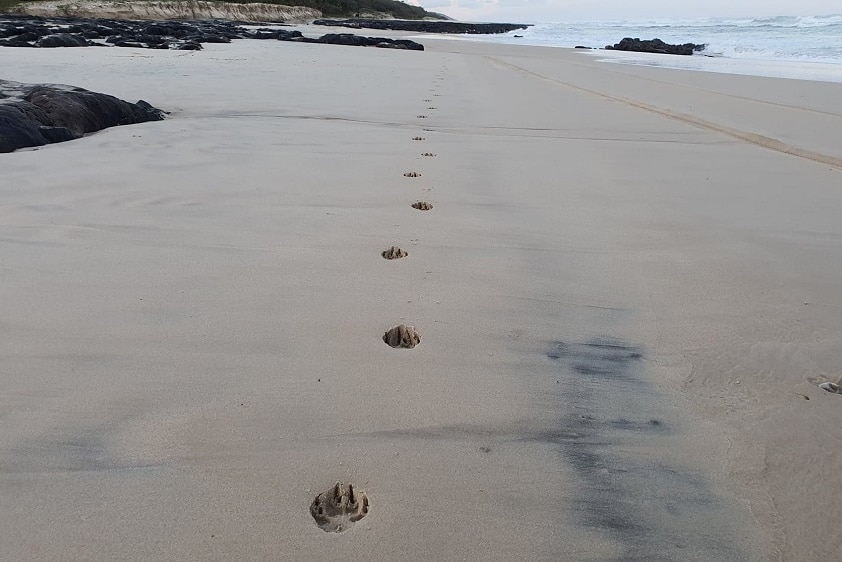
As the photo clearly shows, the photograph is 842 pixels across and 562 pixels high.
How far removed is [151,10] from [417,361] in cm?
5380

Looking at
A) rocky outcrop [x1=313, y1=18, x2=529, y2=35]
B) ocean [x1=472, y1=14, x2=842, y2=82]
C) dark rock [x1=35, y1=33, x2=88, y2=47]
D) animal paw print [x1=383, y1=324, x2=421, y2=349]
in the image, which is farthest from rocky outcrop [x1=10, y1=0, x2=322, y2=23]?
animal paw print [x1=383, y1=324, x2=421, y2=349]

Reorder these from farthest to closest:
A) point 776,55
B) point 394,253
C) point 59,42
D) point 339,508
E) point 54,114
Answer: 1. point 776,55
2. point 59,42
3. point 54,114
4. point 394,253
5. point 339,508

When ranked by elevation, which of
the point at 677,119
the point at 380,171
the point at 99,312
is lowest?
the point at 677,119

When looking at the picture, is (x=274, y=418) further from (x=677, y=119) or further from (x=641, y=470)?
(x=677, y=119)

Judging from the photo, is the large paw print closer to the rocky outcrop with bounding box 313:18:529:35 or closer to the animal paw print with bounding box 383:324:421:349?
the animal paw print with bounding box 383:324:421:349

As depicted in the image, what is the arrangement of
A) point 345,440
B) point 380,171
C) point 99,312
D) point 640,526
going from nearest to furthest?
point 640,526, point 345,440, point 99,312, point 380,171

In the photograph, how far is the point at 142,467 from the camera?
4.40ft

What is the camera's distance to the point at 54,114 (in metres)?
4.76

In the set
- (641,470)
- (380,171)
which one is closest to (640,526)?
(641,470)

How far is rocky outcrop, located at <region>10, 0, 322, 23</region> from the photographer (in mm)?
42469

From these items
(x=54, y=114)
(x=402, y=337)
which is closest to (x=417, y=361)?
(x=402, y=337)

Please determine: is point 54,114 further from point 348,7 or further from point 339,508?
point 348,7

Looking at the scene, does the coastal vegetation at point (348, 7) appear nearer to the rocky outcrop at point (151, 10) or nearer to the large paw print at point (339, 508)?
the rocky outcrop at point (151, 10)

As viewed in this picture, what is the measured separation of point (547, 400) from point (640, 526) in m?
0.45
